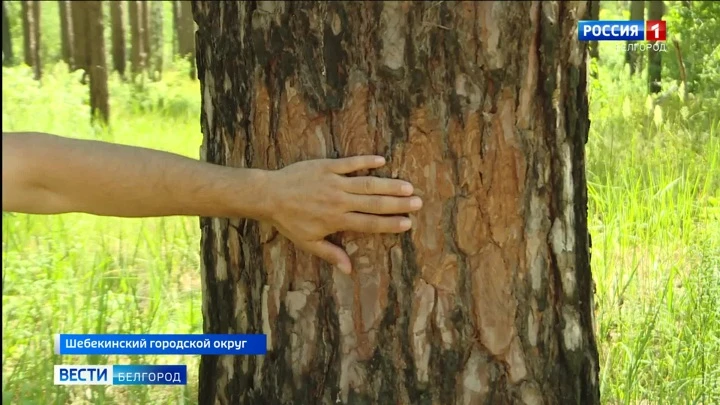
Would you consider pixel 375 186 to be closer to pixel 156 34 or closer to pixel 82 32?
pixel 82 32

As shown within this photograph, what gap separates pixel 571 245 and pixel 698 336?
965 mm

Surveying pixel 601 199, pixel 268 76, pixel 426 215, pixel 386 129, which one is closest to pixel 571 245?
pixel 426 215

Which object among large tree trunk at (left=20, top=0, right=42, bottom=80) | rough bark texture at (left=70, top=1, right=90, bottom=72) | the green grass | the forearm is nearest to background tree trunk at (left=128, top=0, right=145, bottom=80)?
large tree trunk at (left=20, top=0, right=42, bottom=80)

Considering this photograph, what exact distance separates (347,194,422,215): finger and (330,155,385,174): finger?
0.05 meters

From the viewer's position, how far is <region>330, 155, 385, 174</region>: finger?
154 cm

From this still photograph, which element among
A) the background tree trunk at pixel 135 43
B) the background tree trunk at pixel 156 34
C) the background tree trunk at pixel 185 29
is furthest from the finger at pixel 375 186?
the background tree trunk at pixel 156 34

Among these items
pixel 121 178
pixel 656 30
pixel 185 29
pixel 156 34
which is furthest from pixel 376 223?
pixel 156 34

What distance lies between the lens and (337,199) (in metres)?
1.54

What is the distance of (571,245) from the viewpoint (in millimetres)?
1682

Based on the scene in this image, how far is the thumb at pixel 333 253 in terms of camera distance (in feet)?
5.23

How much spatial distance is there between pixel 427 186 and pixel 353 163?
142 millimetres

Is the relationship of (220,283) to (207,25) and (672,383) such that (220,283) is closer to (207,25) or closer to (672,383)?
(207,25)

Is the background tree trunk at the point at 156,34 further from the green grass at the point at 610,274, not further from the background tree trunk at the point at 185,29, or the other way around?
the green grass at the point at 610,274

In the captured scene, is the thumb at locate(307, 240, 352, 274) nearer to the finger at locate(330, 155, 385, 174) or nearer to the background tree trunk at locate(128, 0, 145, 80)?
the finger at locate(330, 155, 385, 174)
